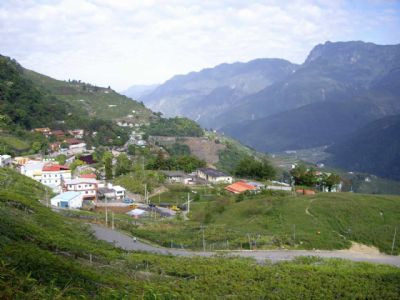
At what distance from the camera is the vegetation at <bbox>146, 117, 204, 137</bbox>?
A: 3853 inches

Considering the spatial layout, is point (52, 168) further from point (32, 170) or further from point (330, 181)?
point (330, 181)

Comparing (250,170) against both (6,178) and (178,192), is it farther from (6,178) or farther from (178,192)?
(6,178)

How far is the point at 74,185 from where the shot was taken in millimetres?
40406

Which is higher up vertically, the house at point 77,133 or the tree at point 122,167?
the house at point 77,133

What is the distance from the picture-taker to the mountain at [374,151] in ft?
511

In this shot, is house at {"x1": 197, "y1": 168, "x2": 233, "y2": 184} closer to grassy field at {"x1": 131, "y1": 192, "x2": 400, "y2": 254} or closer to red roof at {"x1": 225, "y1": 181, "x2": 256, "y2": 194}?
red roof at {"x1": 225, "y1": 181, "x2": 256, "y2": 194}

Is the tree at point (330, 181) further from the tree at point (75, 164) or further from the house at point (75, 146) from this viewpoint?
the house at point (75, 146)

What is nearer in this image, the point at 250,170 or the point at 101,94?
the point at 250,170

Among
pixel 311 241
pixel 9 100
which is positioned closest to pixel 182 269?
pixel 311 241

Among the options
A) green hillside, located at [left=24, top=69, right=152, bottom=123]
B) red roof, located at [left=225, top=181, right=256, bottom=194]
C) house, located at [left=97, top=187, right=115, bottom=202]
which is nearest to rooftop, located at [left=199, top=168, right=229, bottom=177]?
red roof, located at [left=225, top=181, right=256, bottom=194]

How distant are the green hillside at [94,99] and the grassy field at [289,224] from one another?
77.0 m

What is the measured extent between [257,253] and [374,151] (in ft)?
533

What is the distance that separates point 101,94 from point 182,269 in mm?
112336

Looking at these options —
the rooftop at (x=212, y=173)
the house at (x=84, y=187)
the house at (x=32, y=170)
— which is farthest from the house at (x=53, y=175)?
the rooftop at (x=212, y=173)
